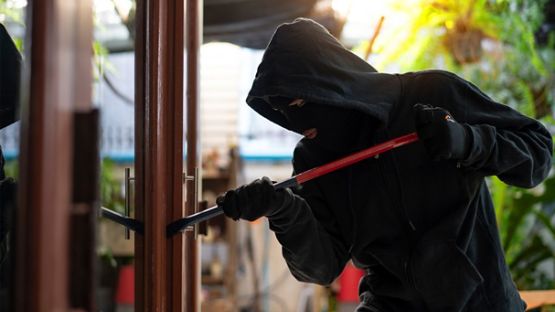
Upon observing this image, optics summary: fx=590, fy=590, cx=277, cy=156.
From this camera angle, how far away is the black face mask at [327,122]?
120 cm

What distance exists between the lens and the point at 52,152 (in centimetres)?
58

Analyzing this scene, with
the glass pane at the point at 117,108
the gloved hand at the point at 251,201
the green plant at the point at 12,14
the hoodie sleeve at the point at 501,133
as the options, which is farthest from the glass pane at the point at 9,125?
the hoodie sleeve at the point at 501,133

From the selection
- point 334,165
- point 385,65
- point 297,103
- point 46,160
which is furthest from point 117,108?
point 385,65

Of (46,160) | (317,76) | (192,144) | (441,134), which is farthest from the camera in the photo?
(192,144)

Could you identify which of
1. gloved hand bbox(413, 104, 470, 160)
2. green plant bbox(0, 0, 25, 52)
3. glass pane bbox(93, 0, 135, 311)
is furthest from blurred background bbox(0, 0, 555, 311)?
gloved hand bbox(413, 104, 470, 160)

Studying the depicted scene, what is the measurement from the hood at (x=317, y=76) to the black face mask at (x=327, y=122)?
0.05 m

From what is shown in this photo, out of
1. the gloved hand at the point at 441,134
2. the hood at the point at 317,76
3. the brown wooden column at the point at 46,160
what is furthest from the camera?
the hood at the point at 317,76

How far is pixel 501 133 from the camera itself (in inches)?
46.2

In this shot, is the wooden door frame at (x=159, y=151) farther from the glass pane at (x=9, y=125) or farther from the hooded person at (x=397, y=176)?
the glass pane at (x=9, y=125)

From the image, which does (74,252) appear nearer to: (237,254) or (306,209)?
(306,209)

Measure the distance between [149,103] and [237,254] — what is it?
3143mm

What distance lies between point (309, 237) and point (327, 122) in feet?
0.79

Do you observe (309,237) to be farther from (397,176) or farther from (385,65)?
(385,65)

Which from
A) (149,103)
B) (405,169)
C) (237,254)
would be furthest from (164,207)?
(237,254)
